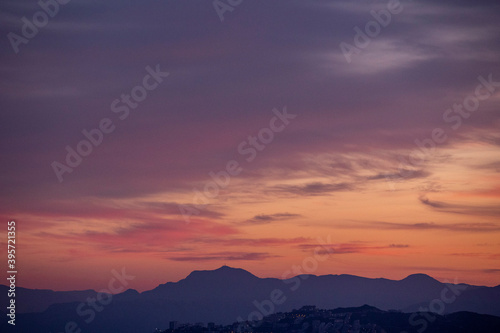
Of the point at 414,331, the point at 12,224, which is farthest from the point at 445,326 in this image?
the point at 12,224

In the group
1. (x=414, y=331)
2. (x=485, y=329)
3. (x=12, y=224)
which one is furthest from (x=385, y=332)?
(x=12, y=224)

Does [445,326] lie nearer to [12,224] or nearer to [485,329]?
[485,329]

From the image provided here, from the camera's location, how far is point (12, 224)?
113750mm

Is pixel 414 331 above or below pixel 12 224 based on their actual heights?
below

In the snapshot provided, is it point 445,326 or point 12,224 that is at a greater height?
point 12,224

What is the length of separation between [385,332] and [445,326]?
16828 millimetres

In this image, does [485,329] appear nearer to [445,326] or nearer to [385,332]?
[445,326]

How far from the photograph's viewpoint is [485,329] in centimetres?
19338

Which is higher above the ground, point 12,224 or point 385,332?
point 12,224

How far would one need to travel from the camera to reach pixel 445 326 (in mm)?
196375

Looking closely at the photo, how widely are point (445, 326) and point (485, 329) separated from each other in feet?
35.1

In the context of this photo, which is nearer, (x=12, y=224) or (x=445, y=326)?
(x=12, y=224)

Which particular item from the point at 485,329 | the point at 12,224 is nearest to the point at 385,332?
the point at 485,329

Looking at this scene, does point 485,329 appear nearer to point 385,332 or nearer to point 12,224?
point 385,332
